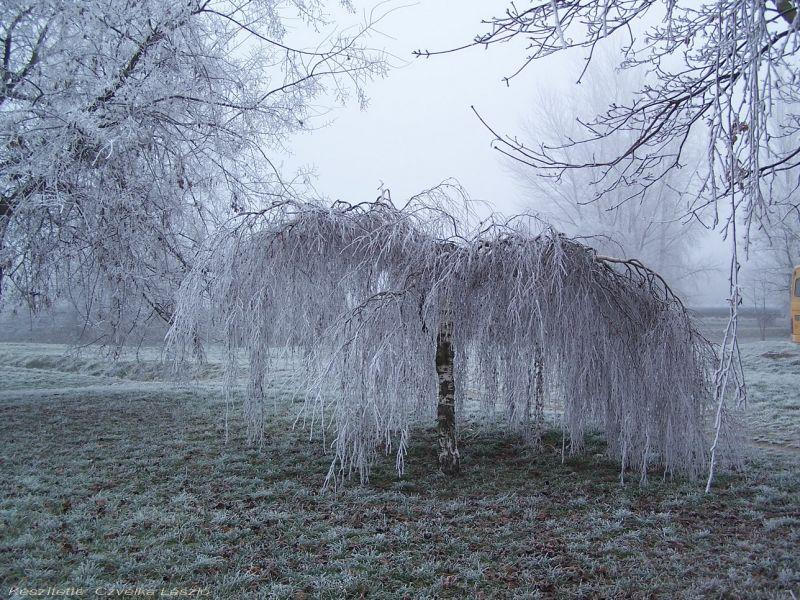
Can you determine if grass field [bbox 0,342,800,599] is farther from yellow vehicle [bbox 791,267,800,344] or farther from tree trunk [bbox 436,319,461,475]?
yellow vehicle [bbox 791,267,800,344]

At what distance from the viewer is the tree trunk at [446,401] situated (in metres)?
5.00

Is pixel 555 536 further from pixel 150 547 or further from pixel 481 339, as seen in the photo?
pixel 150 547

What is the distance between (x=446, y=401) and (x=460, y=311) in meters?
0.78

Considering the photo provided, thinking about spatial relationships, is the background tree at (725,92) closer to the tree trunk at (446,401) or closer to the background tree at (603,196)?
the tree trunk at (446,401)

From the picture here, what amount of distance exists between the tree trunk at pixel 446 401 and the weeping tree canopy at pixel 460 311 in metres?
0.05

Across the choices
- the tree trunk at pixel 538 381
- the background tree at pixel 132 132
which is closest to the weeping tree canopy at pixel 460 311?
the tree trunk at pixel 538 381

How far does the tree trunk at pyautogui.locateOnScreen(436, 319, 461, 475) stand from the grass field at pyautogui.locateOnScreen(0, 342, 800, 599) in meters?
0.17

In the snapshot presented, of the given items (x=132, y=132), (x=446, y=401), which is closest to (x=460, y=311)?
(x=446, y=401)

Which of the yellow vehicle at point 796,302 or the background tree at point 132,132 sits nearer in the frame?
the background tree at point 132,132

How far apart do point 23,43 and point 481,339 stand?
21.3ft

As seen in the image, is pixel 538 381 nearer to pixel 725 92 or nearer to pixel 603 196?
pixel 725 92

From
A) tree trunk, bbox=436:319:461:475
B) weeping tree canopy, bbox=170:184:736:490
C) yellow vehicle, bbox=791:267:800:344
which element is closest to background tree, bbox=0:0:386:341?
weeping tree canopy, bbox=170:184:736:490

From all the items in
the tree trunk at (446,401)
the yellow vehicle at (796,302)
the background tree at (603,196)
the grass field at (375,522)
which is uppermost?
the background tree at (603,196)

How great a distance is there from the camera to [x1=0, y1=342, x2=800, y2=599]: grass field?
3143 millimetres
